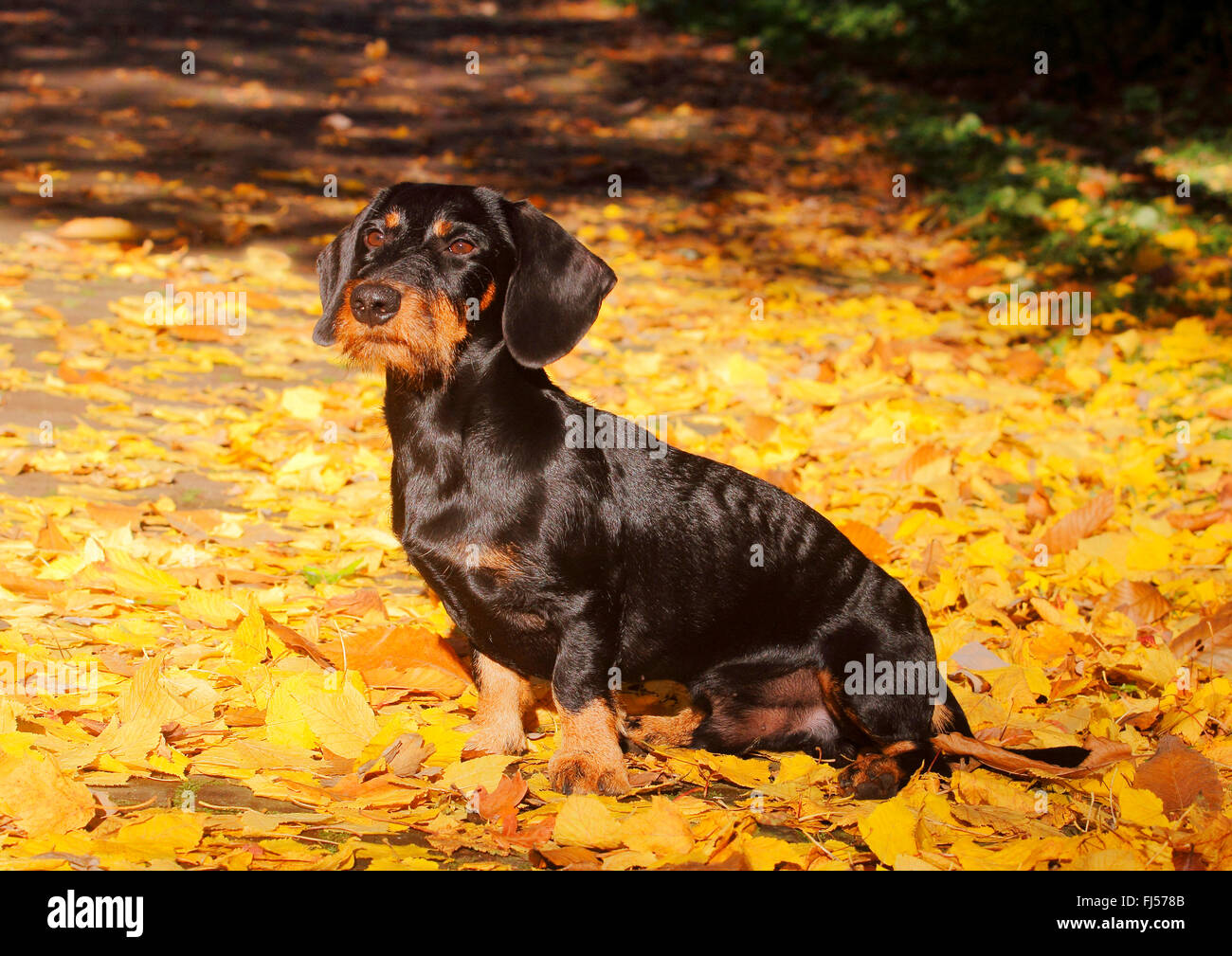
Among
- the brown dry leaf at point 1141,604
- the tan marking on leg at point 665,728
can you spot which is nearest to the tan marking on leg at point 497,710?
the tan marking on leg at point 665,728

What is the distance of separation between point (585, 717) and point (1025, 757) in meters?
1.16

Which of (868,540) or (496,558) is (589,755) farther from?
(868,540)

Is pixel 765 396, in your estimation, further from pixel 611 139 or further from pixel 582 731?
pixel 611 139

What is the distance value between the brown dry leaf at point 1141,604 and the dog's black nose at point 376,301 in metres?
2.70

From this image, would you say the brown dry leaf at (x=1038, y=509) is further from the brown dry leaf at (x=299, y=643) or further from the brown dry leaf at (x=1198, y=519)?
the brown dry leaf at (x=299, y=643)

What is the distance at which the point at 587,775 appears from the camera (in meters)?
3.29

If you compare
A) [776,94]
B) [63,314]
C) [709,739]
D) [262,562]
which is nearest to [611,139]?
[776,94]

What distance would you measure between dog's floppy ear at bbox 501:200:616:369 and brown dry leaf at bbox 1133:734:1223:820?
1868mm

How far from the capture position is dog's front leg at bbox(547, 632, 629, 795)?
3309 millimetres

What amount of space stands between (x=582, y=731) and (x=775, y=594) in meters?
0.72

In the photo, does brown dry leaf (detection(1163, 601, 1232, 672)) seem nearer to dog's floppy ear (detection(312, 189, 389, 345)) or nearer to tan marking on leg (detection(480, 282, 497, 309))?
tan marking on leg (detection(480, 282, 497, 309))

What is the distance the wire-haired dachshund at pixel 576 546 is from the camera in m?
3.46

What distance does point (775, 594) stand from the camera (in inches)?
147

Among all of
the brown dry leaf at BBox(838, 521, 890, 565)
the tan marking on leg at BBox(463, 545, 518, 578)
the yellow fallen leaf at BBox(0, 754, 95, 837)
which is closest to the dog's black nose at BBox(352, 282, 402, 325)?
the tan marking on leg at BBox(463, 545, 518, 578)
